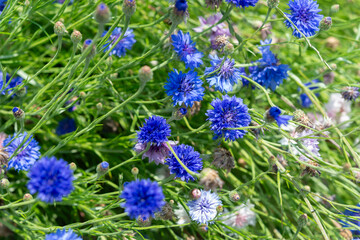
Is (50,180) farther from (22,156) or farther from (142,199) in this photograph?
(22,156)

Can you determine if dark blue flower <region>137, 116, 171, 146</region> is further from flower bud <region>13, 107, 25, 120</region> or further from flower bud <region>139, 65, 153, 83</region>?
flower bud <region>13, 107, 25, 120</region>

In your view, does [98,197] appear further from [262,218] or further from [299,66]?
[299,66]

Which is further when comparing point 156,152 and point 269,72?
point 269,72

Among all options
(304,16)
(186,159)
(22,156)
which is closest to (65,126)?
(22,156)

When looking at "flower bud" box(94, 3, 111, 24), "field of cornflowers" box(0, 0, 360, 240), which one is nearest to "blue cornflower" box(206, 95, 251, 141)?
"field of cornflowers" box(0, 0, 360, 240)

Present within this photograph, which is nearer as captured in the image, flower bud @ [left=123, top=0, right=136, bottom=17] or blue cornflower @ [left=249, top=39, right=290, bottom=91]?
flower bud @ [left=123, top=0, right=136, bottom=17]

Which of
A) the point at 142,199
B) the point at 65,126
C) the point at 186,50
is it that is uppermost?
the point at 65,126
